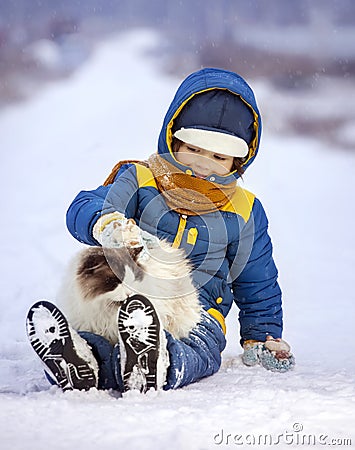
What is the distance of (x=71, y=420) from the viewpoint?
0.74 m

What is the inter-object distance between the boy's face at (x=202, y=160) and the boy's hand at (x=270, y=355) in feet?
1.20

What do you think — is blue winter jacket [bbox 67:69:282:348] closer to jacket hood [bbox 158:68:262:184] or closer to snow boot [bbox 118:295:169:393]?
jacket hood [bbox 158:68:262:184]

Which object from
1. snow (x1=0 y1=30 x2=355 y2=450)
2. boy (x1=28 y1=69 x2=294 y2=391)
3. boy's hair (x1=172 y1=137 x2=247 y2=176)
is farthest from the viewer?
boy's hair (x1=172 y1=137 x2=247 y2=176)

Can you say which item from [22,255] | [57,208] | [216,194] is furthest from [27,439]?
[57,208]

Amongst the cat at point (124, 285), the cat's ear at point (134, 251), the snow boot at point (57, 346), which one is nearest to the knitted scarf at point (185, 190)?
the cat at point (124, 285)

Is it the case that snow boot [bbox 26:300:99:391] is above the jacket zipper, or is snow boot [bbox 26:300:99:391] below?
below

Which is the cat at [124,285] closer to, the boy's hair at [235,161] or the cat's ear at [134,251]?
the cat's ear at [134,251]

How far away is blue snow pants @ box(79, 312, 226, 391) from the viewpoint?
0.96m

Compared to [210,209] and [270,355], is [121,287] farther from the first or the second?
[270,355]

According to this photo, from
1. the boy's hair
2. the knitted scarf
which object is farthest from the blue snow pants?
the boy's hair

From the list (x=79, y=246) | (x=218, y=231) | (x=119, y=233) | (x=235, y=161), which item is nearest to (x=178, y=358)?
(x=119, y=233)

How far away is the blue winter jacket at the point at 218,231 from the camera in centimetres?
120

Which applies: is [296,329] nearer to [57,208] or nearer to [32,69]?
[57,208]

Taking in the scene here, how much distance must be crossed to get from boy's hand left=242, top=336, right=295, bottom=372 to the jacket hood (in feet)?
1.14
